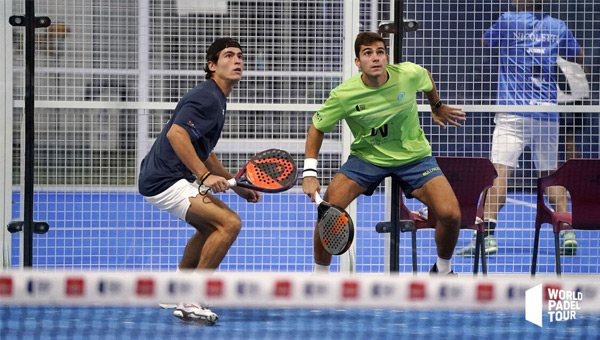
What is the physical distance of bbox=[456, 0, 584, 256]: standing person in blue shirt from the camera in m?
6.04

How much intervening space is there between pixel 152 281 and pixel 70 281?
29 centimetres

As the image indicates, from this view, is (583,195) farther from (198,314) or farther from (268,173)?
(198,314)

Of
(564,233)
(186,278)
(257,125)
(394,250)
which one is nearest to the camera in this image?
(186,278)

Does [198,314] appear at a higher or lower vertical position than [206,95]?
lower

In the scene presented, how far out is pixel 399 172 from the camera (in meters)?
5.20

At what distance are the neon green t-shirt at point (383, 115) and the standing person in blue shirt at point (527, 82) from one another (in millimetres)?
1015

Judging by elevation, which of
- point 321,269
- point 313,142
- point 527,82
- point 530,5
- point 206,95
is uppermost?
point 530,5

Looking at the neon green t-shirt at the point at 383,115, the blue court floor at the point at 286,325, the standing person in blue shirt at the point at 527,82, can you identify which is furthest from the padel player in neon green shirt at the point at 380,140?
the standing person in blue shirt at the point at 527,82

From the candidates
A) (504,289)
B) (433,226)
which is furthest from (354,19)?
(504,289)

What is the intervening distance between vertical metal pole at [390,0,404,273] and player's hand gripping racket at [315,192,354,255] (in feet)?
1.95

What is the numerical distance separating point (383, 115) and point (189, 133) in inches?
42.9

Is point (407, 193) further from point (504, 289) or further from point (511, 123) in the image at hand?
point (504, 289)

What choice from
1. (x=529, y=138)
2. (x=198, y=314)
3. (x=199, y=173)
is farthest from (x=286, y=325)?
(x=529, y=138)

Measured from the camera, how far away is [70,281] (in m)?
3.33
